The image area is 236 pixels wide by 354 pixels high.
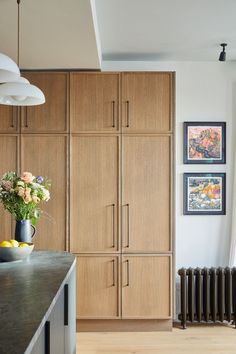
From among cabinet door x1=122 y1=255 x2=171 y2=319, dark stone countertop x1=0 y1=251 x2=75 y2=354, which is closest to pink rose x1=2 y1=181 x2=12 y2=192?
→ dark stone countertop x1=0 y1=251 x2=75 y2=354

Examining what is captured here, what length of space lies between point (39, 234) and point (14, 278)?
1780 mm

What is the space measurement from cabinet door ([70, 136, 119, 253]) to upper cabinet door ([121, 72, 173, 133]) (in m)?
0.26

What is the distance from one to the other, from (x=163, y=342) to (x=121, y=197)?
4.39 ft

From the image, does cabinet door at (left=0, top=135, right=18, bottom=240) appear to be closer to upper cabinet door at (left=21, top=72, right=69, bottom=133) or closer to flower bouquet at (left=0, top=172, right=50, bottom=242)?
upper cabinet door at (left=21, top=72, right=69, bottom=133)

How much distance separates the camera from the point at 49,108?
13.2 feet

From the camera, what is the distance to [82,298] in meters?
4.00

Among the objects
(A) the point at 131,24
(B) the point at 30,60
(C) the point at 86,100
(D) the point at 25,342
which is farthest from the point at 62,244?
(D) the point at 25,342

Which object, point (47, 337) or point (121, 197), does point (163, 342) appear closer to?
point (121, 197)

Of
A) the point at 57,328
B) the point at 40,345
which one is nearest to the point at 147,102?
the point at 57,328

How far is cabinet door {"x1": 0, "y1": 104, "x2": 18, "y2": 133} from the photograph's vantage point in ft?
13.1

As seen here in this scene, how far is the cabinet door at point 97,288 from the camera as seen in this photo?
4.00 m

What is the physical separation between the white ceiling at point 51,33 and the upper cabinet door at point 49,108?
109mm

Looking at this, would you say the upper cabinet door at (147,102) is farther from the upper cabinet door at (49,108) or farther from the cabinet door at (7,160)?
the cabinet door at (7,160)

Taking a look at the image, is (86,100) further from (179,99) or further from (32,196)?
(32,196)
